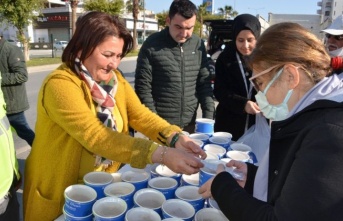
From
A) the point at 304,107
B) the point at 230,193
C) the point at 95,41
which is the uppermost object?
the point at 95,41

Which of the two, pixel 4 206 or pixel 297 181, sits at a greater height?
pixel 297 181

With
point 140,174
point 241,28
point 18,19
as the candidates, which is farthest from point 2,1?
point 140,174

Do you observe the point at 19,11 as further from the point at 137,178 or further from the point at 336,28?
the point at 137,178

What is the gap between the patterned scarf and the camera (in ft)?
5.28

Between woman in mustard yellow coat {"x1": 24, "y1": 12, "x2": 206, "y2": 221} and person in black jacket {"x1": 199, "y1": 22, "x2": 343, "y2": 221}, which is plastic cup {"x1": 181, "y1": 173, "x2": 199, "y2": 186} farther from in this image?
person in black jacket {"x1": 199, "y1": 22, "x2": 343, "y2": 221}

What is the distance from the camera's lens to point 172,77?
283 centimetres

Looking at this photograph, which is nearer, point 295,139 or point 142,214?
point 295,139

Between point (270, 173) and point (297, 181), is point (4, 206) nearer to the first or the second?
point (270, 173)

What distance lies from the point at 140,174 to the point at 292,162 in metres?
0.83

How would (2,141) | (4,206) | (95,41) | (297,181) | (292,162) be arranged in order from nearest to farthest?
(297,181) → (292,162) → (2,141) → (4,206) → (95,41)

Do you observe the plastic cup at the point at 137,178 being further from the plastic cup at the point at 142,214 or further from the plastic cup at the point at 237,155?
the plastic cup at the point at 237,155

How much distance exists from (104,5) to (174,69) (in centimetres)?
2421

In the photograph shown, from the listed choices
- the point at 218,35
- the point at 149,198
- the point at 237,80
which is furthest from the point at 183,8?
the point at 218,35

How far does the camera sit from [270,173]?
1107mm
